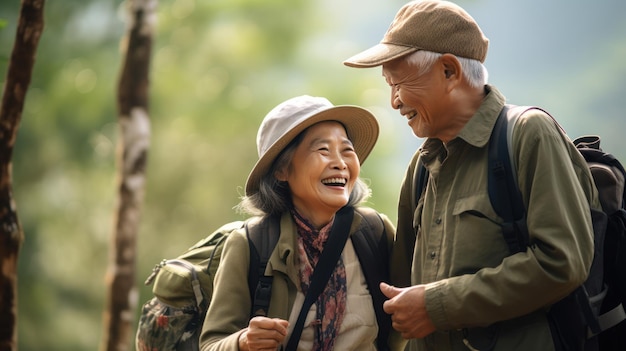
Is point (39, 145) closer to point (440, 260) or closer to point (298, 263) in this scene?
point (298, 263)

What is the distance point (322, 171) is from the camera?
2.53m

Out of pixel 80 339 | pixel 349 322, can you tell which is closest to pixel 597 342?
pixel 349 322

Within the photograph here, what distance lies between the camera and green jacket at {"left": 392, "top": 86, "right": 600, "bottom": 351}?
1.99 meters

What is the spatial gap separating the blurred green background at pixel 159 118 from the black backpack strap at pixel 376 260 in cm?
430

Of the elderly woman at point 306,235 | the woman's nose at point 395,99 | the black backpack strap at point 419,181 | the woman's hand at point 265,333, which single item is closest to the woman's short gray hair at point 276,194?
the elderly woman at point 306,235

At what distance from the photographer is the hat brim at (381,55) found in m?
2.27

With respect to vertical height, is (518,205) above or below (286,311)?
above

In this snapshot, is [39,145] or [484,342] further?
[39,145]

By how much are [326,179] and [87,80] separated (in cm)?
491

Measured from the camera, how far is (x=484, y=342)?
2131mm

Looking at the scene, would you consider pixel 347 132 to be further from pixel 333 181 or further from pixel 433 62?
pixel 433 62

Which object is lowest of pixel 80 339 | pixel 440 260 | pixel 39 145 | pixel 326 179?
pixel 80 339

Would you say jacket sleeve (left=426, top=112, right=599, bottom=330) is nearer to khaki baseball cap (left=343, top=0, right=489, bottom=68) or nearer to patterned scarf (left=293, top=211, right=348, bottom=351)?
khaki baseball cap (left=343, top=0, right=489, bottom=68)

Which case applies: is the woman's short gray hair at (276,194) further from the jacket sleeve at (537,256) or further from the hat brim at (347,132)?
the jacket sleeve at (537,256)
